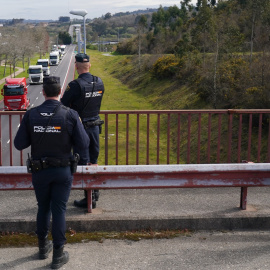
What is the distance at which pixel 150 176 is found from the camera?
5.34 metres

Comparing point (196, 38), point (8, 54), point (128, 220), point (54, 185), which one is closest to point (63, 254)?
point (54, 185)

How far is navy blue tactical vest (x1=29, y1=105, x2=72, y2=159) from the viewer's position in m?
4.21

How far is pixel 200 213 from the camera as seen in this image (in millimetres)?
5480

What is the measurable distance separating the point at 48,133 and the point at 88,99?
1.33 m

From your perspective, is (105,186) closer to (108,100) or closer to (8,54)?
(108,100)

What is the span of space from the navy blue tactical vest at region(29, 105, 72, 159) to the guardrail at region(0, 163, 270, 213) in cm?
102

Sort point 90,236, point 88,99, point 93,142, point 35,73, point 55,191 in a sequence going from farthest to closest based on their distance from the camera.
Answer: point 35,73 → point 93,142 → point 88,99 → point 90,236 → point 55,191

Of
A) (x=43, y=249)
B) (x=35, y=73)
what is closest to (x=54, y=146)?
(x=43, y=249)

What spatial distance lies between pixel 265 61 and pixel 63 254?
26.3 m

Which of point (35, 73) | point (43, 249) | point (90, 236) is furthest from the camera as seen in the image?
point (35, 73)

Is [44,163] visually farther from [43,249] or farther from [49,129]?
[43,249]

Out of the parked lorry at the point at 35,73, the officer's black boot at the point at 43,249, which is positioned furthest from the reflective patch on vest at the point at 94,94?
the parked lorry at the point at 35,73

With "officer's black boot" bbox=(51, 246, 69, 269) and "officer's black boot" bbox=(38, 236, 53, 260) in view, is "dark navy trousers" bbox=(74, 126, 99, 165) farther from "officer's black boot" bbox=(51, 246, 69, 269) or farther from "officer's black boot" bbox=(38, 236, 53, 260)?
"officer's black boot" bbox=(51, 246, 69, 269)

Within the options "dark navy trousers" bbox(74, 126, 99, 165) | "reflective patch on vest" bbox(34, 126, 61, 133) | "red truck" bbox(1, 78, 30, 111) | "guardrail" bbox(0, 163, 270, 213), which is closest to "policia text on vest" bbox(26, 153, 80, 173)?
"reflective patch on vest" bbox(34, 126, 61, 133)
